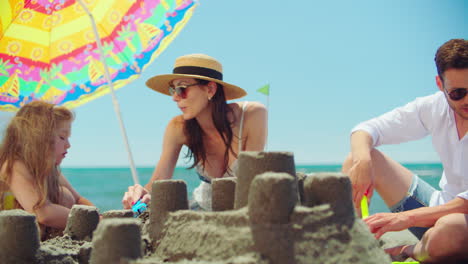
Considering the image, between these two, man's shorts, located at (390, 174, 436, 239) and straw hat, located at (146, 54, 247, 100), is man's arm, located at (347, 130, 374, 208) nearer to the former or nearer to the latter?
man's shorts, located at (390, 174, 436, 239)

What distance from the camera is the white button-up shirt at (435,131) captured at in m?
2.90

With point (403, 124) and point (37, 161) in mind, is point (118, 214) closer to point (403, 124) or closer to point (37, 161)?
point (37, 161)

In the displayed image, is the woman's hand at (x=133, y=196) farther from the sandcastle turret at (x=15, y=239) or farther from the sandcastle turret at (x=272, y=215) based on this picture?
the sandcastle turret at (x=272, y=215)

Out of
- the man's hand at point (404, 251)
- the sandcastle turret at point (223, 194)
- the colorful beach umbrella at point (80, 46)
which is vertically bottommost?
the man's hand at point (404, 251)

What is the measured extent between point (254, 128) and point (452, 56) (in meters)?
1.84

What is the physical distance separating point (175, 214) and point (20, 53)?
4.24 meters

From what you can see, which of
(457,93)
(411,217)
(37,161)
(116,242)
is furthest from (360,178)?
(37,161)

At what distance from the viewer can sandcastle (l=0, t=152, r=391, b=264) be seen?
124cm

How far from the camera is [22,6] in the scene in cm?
471

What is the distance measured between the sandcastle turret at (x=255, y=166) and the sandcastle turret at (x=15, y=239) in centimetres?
77

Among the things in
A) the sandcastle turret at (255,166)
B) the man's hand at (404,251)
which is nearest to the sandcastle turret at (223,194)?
the sandcastle turret at (255,166)

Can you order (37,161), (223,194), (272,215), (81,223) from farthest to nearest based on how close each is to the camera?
(37,161), (81,223), (223,194), (272,215)

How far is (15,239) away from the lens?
1551 mm

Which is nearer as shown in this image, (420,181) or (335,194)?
(335,194)
